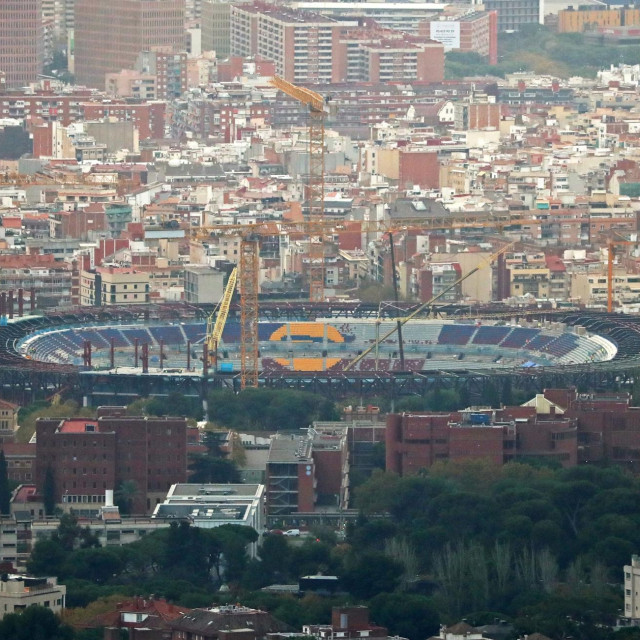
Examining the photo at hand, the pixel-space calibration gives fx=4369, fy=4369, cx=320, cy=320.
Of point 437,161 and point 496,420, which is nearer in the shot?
point 496,420

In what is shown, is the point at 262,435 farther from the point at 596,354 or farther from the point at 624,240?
the point at 624,240

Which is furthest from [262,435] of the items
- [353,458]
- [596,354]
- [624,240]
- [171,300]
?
[624,240]

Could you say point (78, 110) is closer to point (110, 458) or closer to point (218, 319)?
point (218, 319)

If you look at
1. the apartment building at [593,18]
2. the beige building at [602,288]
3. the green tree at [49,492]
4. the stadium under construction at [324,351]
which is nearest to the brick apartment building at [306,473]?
the green tree at [49,492]

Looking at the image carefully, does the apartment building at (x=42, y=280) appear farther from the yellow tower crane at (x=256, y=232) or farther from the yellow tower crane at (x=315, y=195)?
the yellow tower crane at (x=315, y=195)

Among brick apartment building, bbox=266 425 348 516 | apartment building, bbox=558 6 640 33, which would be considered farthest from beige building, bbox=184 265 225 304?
apartment building, bbox=558 6 640 33

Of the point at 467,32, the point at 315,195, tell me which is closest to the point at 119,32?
the point at 467,32
